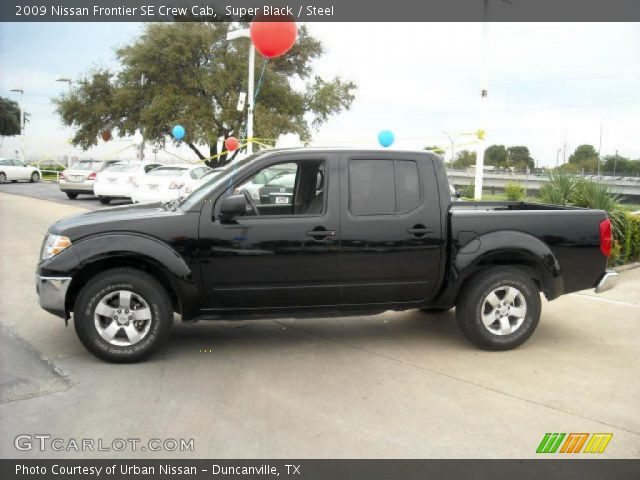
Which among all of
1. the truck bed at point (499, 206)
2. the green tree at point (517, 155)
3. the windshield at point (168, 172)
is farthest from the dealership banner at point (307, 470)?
the green tree at point (517, 155)

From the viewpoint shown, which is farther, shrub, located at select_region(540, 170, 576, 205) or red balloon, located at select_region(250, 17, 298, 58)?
shrub, located at select_region(540, 170, 576, 205)

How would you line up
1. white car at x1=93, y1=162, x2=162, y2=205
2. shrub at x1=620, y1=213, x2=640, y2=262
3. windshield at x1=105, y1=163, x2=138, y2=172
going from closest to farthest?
shrub at x1=620, y1=213, x2=640, y2=262
white car at x1=93, y1=162, x2=162, y2=205
windshield at x1=105, y1=163, x2=138, y2=172

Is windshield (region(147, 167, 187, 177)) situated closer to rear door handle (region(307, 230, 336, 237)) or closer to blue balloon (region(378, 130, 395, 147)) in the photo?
blue balloon (region(378, 130, 395, 147))

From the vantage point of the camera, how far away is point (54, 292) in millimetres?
4852

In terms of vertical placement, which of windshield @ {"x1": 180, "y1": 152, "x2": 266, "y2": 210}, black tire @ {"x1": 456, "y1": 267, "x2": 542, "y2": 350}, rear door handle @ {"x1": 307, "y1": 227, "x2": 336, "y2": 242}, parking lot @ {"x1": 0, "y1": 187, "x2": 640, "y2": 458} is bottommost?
parking lot @ {"x1": 0, "y1": 187, "x2": 640, "y2": 458}

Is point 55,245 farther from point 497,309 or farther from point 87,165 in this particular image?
point 87,165

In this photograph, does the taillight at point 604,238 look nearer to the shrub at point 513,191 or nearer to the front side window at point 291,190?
the front side window at point 291,190

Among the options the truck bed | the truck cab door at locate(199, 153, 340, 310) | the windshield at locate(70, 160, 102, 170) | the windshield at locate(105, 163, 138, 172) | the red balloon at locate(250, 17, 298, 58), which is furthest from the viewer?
the windshield at locate(70, 160, 102, 170)

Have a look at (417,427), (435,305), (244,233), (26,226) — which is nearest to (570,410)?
(417,427)

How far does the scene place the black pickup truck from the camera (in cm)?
490

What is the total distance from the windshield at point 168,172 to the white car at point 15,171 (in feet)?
63.4

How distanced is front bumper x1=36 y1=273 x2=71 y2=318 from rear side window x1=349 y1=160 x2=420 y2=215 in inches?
97.9

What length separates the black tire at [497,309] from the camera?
17.8 ft

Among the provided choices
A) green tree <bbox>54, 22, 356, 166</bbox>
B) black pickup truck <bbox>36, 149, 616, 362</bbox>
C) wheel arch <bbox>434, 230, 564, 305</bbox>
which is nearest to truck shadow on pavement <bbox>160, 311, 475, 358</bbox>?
black pickup truck <bbox>36, 149, 616, 362</bbox>
